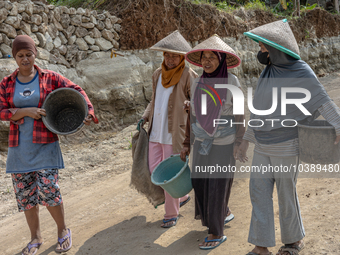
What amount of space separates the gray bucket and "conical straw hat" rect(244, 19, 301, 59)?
576 millimetres

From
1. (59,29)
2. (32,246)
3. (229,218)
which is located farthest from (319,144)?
(59,29)

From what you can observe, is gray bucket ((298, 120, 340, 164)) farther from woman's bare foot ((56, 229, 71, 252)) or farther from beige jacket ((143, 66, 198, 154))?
woman's bare foot ((56, 229, 71, 252))

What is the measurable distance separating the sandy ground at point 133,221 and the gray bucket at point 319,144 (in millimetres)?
830

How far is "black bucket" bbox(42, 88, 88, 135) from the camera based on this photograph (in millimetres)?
3282

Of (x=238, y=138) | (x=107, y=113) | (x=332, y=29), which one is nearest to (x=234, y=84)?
(x=238, y=138)

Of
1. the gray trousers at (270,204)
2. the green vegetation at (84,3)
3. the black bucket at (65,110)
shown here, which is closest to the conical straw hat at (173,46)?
the black bucket at (65,110)

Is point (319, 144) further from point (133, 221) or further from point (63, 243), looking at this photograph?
point (63, 243)

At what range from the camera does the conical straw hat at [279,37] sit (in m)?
2.58

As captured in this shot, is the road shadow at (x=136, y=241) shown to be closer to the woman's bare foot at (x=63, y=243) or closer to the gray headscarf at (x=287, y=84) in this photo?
the woman's bare foot at (x=63, y=243)

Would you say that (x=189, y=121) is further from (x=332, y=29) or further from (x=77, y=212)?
(x=332, y=29)

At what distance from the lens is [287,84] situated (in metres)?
2.61

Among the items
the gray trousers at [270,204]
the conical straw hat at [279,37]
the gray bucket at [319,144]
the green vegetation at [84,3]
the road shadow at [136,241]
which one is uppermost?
the green vegetation at [84,3]

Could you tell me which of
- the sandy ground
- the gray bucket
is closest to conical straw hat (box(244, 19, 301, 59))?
the gray bucket

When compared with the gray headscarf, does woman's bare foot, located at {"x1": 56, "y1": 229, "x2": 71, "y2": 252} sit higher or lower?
lower
